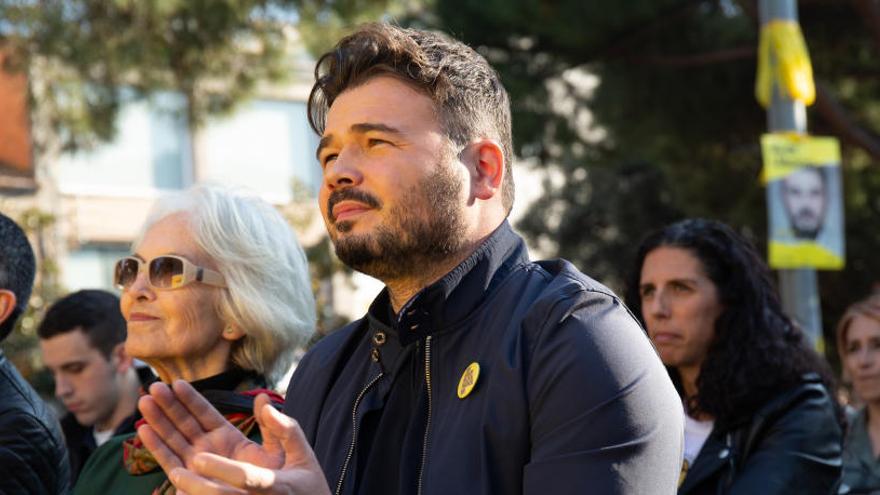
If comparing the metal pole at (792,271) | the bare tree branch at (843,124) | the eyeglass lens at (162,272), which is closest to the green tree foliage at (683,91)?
the bare tree branch at (843,124)

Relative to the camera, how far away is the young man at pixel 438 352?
216 cm

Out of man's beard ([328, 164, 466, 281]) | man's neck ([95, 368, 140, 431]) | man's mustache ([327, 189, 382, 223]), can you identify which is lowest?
man's neck ([95, 368, 140, 431])

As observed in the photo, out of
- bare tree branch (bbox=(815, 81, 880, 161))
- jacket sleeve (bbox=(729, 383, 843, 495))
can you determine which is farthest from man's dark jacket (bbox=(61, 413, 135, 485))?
Result: bare tree branch (bbox=(815, 81, 880, 161))

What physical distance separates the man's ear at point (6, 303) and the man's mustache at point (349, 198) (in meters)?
1.83

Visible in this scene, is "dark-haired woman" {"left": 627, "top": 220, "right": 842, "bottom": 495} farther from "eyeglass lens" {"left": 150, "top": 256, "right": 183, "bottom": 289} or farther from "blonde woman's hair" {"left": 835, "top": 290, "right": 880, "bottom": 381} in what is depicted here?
"eyeglass lens" {"left": 150, "top": 256, "right": 183, "bottom": 289}

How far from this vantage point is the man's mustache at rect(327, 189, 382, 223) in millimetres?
2484

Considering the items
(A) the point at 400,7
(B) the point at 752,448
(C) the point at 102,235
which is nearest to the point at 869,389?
(B) the point at 752,448

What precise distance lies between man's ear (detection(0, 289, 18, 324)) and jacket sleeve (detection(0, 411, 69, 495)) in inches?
18.3

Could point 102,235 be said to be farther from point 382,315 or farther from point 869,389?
point 382,315

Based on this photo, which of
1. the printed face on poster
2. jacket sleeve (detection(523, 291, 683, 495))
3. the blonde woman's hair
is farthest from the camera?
the printed face on poster

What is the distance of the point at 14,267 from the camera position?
404cm

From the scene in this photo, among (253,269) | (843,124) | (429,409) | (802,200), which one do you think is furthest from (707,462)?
(843,124)

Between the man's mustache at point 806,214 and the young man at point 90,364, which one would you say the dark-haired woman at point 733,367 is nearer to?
the young man at point 90,364

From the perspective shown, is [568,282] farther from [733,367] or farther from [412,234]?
[733,367]
